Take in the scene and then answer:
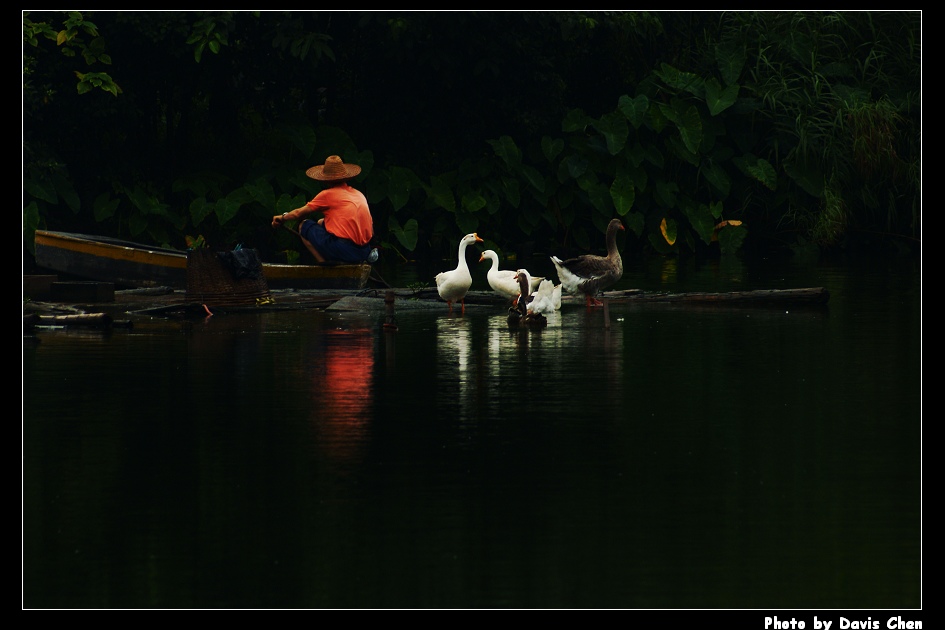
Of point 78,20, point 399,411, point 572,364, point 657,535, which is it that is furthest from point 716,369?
point 78,20

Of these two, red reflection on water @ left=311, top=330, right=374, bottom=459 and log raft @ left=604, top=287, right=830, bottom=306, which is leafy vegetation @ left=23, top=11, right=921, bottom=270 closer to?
log raft @ left=604, top=287, right=830, bottom=306

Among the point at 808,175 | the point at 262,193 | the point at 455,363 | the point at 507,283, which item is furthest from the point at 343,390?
the point at 808,175

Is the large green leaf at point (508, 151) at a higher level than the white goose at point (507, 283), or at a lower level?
higher

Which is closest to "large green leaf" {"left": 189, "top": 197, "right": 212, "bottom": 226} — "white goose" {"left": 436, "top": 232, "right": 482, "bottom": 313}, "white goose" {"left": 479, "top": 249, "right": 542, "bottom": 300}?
"white goose" {"left": 436, "top": 232, "right": 482, "bottom": 313}

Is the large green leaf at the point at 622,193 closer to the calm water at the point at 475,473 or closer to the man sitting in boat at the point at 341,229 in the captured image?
the man sitting in boat at the point at 341,229

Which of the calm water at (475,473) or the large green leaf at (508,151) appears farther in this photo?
the large green leaf at (508,151)

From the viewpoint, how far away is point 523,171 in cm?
3203

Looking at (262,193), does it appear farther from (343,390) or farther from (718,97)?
(343,390)

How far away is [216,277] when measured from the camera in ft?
65.3

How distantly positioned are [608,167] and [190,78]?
24.5 ft

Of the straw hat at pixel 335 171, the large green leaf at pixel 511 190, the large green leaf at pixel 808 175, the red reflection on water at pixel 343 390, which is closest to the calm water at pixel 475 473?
the red reflection on water at pixel 343 390

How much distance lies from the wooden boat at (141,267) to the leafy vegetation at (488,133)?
583cm

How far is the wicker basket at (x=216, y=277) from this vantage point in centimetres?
1981

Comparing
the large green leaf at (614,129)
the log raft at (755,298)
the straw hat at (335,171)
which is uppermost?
the large green leaf at (614,129)
